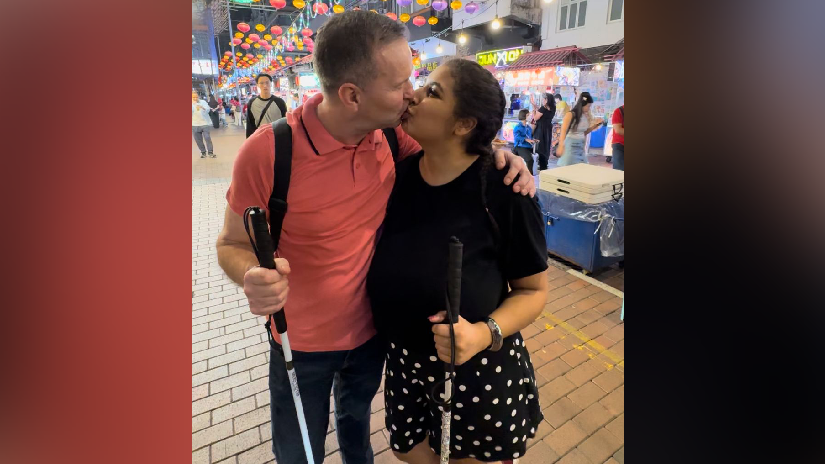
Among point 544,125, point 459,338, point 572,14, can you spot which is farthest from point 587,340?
point 572,14

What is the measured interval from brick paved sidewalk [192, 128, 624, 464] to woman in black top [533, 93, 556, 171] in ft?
13.0

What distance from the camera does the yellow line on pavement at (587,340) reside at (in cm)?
333

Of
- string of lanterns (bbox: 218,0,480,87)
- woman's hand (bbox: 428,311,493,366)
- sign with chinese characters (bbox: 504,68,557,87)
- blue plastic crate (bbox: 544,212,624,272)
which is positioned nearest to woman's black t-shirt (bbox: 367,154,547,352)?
woman's hand (bbox: 428,311,493,366)

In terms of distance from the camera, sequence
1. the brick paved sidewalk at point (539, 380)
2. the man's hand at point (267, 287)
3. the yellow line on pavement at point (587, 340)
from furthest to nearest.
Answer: the yellow line on pavement at point (587, 340) → the brick paved sidewalk at point (539, 380) → the man's hand at point (267, 287)

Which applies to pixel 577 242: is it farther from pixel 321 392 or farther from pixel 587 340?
pixel 321 392

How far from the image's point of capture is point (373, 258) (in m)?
1.54

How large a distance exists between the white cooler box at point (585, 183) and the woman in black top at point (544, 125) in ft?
10.8

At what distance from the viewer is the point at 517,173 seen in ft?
4.61

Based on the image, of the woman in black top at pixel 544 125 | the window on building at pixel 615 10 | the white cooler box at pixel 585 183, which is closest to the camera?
the white cooler box at pixel 585 183

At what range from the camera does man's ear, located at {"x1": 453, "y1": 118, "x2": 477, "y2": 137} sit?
1.43m

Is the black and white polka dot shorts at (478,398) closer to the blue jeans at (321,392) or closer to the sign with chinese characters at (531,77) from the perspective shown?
the blue jeans at (321,392)

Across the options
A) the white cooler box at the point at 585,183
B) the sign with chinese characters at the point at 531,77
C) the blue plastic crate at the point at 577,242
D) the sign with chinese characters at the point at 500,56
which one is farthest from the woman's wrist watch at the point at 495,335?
the sign with chinese characters at the point at 500,56
